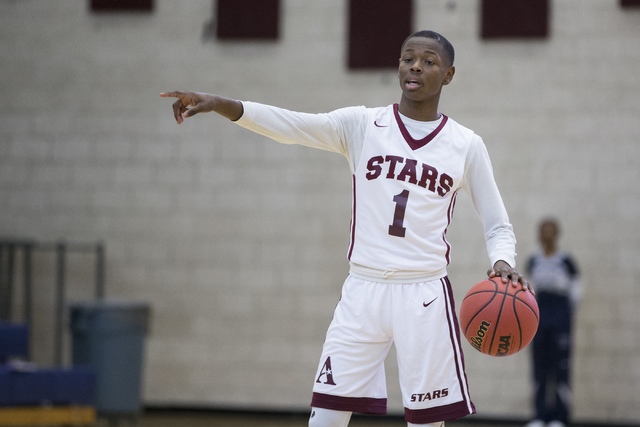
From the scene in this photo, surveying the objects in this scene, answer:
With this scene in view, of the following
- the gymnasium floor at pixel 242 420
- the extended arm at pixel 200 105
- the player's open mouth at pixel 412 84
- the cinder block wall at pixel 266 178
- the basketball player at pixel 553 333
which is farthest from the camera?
the cinder block wall at pixel 266 178

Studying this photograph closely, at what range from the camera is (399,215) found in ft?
9.95

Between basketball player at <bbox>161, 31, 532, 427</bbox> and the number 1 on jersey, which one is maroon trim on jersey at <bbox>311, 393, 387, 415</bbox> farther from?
the number 1 on jersey

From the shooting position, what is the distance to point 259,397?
755cm

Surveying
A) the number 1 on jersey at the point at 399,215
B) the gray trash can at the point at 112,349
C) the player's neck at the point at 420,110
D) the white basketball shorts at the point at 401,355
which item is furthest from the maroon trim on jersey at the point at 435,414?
the gray trash can at the point at 112,349

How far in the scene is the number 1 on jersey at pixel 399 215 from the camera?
3029 millimetres

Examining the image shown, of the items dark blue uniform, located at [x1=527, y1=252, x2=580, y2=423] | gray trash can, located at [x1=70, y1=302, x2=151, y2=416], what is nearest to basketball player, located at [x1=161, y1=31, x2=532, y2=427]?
dark blue uniform, located at [x1=527, y1=252, x2=580, y2=423]

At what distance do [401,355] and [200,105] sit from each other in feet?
4.00

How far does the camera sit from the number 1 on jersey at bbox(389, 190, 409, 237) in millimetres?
3029

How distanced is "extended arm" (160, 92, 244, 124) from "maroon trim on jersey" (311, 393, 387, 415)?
44.5 inches

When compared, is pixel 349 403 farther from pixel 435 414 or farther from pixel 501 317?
pixel 501 317

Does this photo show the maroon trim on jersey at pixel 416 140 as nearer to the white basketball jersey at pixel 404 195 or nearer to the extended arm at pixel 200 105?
the white basketball jersey at pixel 404 195

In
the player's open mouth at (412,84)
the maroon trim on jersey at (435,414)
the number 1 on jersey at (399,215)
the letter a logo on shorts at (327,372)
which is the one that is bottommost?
the maroon trim on jersey at (435,414)

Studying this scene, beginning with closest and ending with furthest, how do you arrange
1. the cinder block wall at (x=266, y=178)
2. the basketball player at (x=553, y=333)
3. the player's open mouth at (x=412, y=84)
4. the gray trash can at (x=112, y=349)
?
the player's open mouth at (x=412, y=84), the gray trash can at (x=112, y=349), the basketball player at (x=553, y=333), the cinder block wall at (x=266, y=178)

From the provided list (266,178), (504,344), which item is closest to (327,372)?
(504,344)
